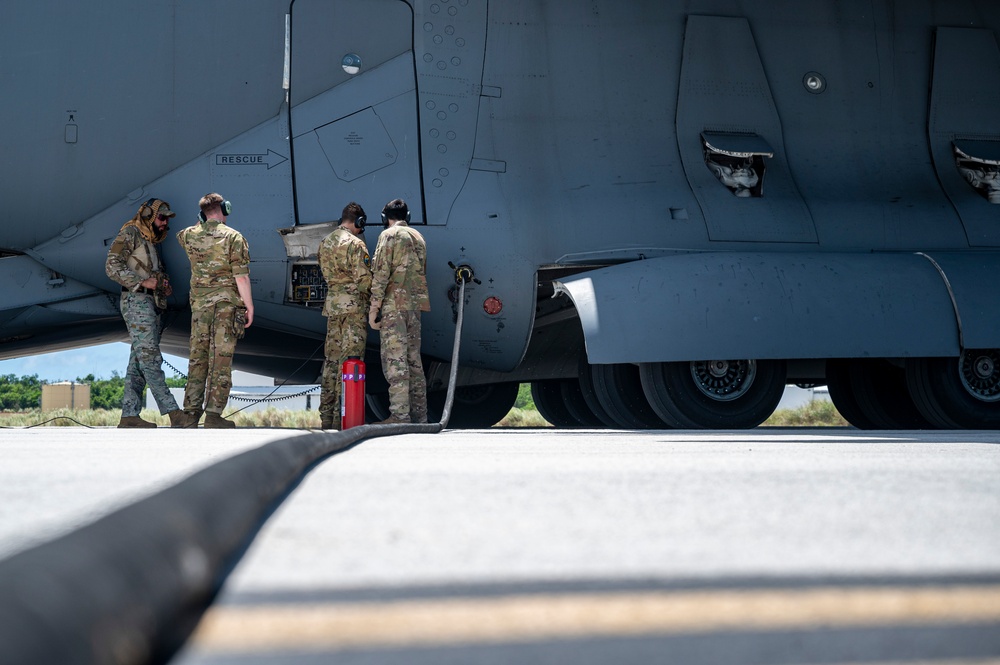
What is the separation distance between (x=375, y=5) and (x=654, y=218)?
2439 millimetres

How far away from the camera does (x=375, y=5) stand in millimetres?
6480

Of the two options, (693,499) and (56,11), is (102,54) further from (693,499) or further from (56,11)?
(693,499)

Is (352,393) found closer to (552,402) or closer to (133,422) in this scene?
(133,422)

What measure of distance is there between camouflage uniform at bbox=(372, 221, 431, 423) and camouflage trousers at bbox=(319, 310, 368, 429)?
22cm

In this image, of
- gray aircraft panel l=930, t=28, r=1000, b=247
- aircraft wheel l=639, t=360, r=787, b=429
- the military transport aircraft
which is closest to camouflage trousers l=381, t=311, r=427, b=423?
the military transport aircraft

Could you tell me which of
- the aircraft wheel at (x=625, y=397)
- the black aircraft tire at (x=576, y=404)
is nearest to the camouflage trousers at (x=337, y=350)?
the aircraft wheel at (x=625, y=397)

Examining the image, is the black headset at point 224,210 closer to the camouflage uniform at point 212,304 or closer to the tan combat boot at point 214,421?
the camouflage uniform at point 212,304

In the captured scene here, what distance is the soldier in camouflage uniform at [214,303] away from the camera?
6.05 metres

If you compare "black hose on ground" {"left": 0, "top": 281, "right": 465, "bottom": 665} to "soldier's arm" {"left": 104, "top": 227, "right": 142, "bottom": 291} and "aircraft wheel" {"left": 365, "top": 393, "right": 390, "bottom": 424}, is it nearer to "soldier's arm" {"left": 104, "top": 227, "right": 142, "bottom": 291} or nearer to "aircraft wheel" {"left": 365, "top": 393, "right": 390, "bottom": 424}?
"soldier's arm" {"left": 104, "top": 227, "right": 142, "bottom": 291}

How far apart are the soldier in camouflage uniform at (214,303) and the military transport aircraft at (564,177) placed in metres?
0.24

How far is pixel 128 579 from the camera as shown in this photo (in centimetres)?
87

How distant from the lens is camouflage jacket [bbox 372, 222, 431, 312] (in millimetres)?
6078

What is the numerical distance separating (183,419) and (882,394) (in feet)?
16.9

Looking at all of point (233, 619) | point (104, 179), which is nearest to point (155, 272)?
point (104, 179)
